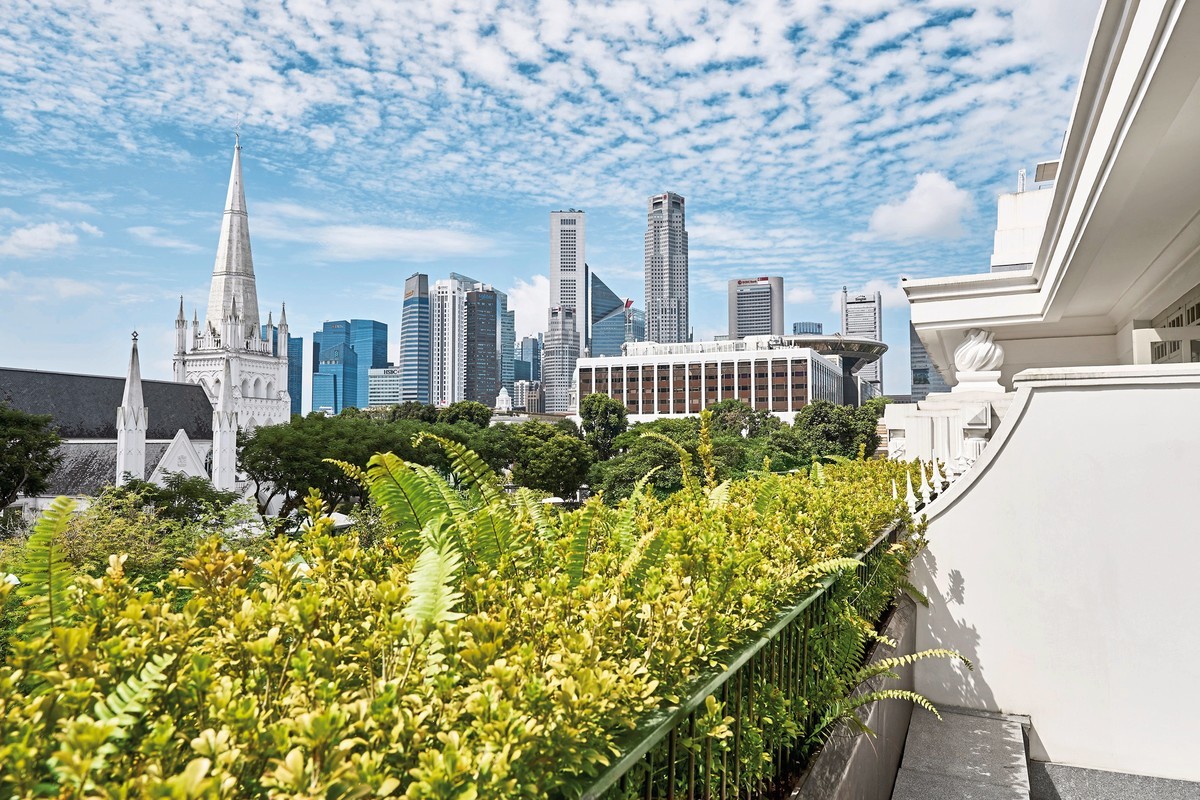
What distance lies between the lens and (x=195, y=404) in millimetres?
70938

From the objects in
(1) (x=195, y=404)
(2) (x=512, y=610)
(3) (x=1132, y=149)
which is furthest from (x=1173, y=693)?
(1) (x=195, y=404)

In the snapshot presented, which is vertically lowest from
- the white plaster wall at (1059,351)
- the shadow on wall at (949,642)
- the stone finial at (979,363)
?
the shadow on wall at (949,642)

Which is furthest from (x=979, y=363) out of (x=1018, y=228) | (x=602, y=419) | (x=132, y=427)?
(x=602, y=419)

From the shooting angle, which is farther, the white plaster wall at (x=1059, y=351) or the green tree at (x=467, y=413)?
the green tree at (x=467, y=413)

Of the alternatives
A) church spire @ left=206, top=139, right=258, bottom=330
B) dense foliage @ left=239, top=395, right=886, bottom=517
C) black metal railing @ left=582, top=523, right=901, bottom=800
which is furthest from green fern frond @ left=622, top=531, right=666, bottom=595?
church spire @ left=206, top=139, right=258, bottom=330

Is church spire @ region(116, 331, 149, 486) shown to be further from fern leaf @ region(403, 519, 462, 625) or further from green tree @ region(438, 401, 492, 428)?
fern leaf @ region(403, 519, 462, 625)

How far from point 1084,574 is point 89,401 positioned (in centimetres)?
7282

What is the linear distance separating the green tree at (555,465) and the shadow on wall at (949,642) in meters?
46.2

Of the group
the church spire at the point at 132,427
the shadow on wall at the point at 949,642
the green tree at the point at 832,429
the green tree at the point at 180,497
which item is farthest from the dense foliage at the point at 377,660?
the green tree at the point at 832,429

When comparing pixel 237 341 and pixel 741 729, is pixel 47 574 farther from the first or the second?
pixel 237 341

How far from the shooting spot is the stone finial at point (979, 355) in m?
9.14

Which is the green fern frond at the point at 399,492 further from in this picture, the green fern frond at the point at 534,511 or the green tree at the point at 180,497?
the green tree at the point at 180,497

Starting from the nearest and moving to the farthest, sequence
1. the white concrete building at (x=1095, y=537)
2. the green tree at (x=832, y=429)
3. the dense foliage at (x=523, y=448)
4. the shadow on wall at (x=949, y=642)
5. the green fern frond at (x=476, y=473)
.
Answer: the green fern frond at (x=476, y=473)
the white concrete building at (x=1095, y=537)
the shadow on wall at (x=949, y=642)
the dense foliage at (x=523, y=448)
the green tree at (x=832, y=429)

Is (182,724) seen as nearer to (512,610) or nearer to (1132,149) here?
(512,610)
